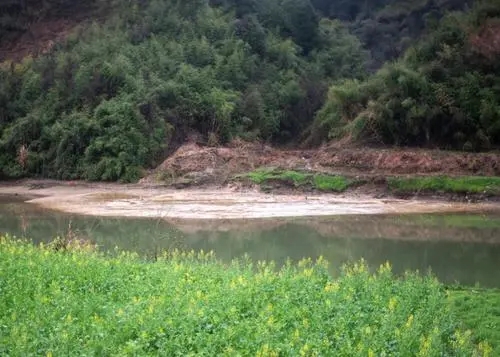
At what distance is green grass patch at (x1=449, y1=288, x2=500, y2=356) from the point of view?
30.8 ft

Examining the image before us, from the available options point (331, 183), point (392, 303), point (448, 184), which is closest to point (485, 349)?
point (392, 303)

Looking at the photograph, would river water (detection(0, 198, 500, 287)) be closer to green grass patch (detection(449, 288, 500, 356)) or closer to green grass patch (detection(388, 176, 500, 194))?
green grass patch (detection(449, 288, 500, 356))

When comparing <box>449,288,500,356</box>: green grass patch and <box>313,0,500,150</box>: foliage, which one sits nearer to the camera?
<box>449,288,500,356</box>: green grass patch

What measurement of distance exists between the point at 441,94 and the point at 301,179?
9.24m

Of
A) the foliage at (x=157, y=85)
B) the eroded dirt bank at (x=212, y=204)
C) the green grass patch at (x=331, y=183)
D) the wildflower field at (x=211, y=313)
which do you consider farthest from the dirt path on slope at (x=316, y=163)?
the wildflower field at (x=211, y=313)

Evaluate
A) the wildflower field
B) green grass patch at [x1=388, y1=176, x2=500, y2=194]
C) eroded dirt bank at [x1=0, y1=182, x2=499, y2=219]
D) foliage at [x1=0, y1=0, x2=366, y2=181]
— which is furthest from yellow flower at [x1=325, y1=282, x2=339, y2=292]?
foliage at [x1=0, y1=0, x2=366, y2=181]

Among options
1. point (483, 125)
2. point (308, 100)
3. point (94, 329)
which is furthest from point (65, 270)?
point (308, 100)

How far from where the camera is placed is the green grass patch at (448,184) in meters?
28.9

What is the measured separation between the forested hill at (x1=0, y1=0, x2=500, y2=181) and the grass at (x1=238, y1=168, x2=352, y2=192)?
5.21 metres

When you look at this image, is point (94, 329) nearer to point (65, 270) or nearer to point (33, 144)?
point (65, 270)

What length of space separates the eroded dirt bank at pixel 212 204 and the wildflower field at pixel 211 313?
14.1 meters

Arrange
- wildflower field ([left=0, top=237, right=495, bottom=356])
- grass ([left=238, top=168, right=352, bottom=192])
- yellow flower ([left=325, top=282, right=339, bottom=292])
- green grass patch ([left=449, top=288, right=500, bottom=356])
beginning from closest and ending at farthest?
wildflower field ([left=0, top=237, right=495, bottom=356]), green grass patch ([left=449, top=288, right=500, bottom=356]), yellow flower ([left=325, top=282, right=339, bottom=292]), grass ([left=238, top=168, right=352, bottom=192])

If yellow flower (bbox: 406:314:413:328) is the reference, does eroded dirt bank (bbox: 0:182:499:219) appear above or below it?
below

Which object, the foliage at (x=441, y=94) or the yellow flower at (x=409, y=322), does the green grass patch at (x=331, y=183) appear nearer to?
the foliage at (x=441, y=94)
